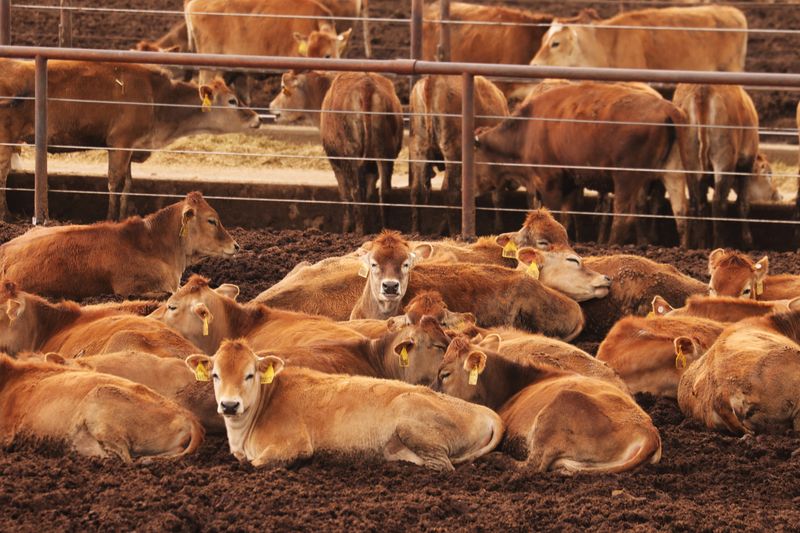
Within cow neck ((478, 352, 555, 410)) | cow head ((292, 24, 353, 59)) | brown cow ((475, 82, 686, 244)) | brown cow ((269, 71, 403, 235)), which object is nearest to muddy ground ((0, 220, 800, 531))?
cow neck ((478, 352, 555, 410))

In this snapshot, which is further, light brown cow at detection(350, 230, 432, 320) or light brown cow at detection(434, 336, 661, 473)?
light brown cow at detection(350, 230, 432, 320)

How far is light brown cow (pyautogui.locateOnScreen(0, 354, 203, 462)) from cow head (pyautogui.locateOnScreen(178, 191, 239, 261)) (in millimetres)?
3943

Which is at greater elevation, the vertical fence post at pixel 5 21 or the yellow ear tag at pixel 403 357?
the vertical fence post at pixel 5 21

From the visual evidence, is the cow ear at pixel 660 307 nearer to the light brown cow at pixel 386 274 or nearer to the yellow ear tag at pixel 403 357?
the light brown cow at pixel 386 274

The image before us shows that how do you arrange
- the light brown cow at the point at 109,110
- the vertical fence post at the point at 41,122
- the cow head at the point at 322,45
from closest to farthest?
the vertical fence post at the point at 41,122
the light brown cow at the point at 109,110
the cow head at the point at 322,45

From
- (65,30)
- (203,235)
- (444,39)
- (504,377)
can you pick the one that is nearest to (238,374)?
(504,377)

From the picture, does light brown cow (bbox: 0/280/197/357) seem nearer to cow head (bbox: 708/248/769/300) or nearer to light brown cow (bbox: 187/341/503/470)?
light brown cow (bbox: 187/341/503/470)

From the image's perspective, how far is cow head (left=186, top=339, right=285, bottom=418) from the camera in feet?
25.2

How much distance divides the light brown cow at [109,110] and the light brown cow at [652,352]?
19.2 feet

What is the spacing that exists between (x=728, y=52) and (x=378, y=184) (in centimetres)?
543

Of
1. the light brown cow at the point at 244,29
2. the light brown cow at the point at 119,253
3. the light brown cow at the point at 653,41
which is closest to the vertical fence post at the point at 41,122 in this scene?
A: the light brown cow at the point at 119,253

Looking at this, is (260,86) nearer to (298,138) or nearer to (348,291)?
(298,138)

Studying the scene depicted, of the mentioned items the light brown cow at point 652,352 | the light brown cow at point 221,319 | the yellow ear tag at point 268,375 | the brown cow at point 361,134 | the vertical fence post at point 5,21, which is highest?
the vertical fence post at point 5,21

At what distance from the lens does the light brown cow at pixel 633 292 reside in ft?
36.1
